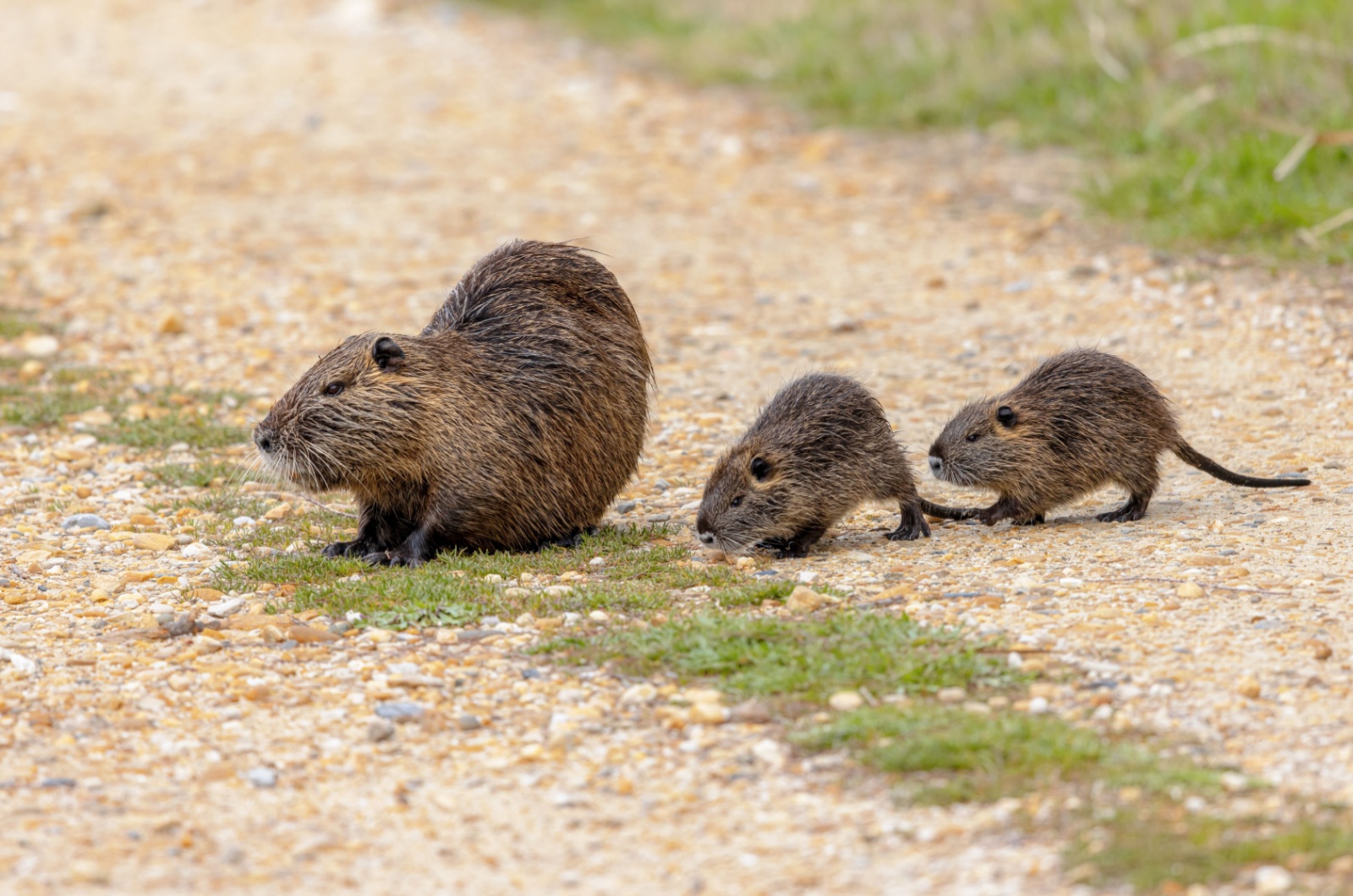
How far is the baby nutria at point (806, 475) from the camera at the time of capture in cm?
643

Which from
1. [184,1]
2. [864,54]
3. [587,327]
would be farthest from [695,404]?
[184,1]

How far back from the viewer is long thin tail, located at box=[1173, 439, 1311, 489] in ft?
22.0

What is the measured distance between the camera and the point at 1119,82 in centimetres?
1247

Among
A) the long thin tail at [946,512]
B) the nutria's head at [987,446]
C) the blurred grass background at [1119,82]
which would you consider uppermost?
the blurred grass background at [1119,82]

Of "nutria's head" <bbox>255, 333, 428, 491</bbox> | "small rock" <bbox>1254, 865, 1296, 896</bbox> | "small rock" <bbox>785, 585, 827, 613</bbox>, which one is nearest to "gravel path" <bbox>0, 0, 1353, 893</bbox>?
"small rock" <bbox>785, 585, 827, 613</bbox>

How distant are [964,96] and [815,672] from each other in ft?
30.7

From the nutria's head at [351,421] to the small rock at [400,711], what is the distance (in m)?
1.57

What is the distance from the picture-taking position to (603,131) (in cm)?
1436

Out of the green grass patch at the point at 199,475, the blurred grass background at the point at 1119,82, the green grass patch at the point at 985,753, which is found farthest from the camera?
the blurred grass background at the point at 1119,82

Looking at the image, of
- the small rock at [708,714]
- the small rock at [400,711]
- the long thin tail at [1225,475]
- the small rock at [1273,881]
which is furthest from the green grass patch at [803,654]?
the long thin tail at [1225,475]

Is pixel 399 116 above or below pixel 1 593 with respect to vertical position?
above

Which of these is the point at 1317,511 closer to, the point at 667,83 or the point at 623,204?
the point at 623,204

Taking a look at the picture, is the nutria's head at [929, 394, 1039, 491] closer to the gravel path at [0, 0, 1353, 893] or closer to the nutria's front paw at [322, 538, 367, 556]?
the gravel path at [0, 0, 1353, 893]

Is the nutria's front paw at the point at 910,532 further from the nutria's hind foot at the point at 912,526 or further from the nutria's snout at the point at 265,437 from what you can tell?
the nutria's snout at the point at 265,437
